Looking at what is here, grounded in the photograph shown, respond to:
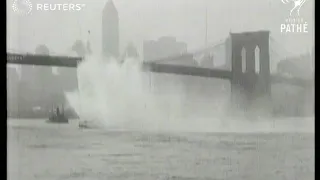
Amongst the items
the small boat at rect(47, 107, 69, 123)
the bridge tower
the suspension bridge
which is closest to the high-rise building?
the suspension bridge

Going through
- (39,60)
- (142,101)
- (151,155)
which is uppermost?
(39,60)

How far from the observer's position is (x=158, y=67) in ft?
2.88

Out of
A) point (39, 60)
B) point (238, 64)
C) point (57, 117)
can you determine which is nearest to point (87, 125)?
point (57, 117)

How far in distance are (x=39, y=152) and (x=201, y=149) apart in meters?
0.38

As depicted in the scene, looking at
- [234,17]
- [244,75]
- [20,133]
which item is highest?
[234,17]

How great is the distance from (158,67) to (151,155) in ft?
0.68

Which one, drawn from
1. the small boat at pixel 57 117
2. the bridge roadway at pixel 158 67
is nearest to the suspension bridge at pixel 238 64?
the bridge roadway at pixel 158 67

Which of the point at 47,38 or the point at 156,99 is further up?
the point at 47,38

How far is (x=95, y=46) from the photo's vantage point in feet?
2.89

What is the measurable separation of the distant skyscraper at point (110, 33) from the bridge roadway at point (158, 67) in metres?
0.07

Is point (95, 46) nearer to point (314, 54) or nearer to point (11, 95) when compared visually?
point (11, 95)

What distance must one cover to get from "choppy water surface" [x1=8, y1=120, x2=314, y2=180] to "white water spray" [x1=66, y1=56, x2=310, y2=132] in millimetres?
26

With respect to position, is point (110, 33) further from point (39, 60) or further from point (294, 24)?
point (294, 24)
